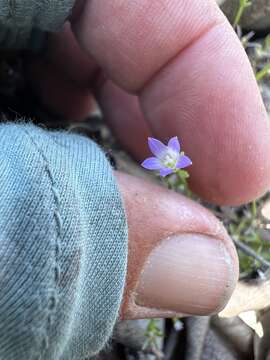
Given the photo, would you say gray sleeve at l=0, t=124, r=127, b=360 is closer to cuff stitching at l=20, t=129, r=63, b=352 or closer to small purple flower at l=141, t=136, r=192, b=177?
cuff stitching at l=20, t=129, r=63, b=352

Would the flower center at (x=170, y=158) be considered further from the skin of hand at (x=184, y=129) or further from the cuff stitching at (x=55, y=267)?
the cuff stitching at (x=55, y=267)

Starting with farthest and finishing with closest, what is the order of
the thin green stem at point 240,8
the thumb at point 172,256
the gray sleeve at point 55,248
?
the thin green stem at point 240,8 → the thumb at point 172,256 → the gray sleeve at point 55,248

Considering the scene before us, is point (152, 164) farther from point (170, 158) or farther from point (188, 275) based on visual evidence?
point (188, 275)

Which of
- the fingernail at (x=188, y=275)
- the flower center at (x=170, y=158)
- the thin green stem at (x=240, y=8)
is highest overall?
the thin green stem at (x=240, y=8)

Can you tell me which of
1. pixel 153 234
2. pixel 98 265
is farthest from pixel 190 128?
pixel 98 265

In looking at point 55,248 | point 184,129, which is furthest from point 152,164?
point 55,248

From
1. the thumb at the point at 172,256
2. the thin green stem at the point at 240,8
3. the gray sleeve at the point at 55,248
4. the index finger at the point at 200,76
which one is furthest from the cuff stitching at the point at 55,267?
the thin green stem at the point at 240,8

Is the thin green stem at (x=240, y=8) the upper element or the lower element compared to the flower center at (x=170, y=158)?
upper

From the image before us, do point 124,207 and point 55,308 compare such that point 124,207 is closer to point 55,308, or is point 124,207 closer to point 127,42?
point 55,308

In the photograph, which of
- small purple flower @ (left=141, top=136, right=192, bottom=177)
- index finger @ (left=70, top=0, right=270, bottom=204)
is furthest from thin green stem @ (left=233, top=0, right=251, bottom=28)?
small purple flower @ (left=141, top=136, right=192, bottom=177)
